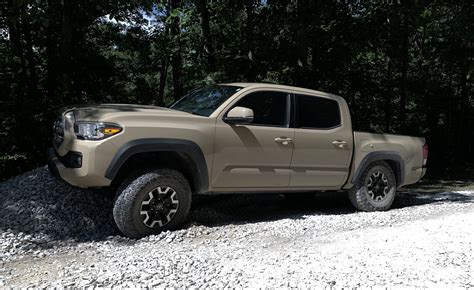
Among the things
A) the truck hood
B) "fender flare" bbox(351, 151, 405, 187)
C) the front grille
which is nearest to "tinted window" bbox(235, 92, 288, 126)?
the truck hood

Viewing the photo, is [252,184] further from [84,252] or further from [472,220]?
[472,220]

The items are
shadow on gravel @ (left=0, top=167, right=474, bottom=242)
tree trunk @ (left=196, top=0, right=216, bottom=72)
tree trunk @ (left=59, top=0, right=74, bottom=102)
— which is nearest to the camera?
shadow on gravel @ (left=0, top=167, right=474, bottom=242)

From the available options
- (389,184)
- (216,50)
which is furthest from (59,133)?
(216,50)

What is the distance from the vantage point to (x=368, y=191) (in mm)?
6520

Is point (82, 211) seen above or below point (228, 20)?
below

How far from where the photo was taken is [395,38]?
41.1 ft

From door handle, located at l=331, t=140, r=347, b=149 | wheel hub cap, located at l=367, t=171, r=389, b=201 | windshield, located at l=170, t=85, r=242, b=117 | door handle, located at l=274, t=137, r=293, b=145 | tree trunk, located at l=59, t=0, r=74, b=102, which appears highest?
tree trunk, located at l=59, t=0, r=74, b=102

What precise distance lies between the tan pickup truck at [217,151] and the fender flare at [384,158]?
0.6 inches

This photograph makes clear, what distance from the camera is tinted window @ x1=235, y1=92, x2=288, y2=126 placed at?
539cm

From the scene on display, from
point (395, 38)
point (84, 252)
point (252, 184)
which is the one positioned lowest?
point (84, 252)

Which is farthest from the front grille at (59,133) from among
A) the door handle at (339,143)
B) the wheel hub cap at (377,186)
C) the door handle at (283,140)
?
the wheel hub cap at (377,186)

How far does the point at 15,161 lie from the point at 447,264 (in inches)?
307

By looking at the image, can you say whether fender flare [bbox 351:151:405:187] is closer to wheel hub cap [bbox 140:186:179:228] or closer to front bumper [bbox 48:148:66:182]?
wheel hub cap [bbox 140:186:179:228]

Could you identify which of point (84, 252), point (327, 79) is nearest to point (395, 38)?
point (327, 79)
